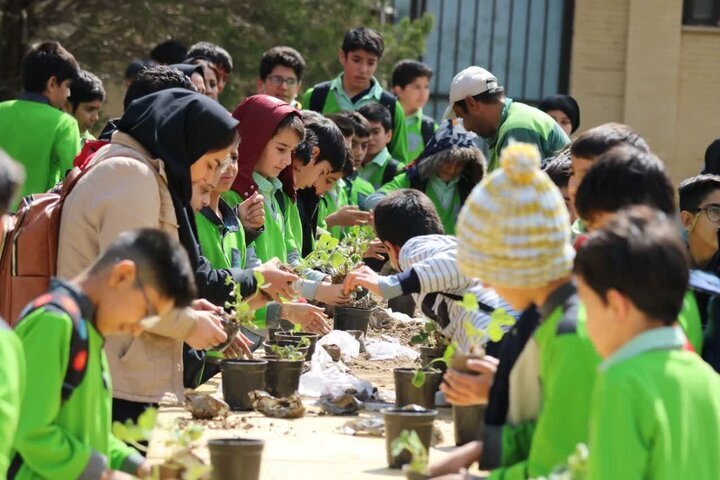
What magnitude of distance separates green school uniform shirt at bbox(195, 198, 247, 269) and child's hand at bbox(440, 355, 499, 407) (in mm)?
2451

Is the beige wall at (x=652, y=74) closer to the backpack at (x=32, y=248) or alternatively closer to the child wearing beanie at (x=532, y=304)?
the backpack at (x=32, y=248)

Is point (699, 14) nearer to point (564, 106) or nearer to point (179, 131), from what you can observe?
point (564, 106)

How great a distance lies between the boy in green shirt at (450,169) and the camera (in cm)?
943

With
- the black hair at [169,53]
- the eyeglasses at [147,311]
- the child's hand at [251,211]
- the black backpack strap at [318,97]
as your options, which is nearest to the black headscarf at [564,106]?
the black backpack strap at [318,97]

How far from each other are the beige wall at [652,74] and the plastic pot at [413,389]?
484 inches

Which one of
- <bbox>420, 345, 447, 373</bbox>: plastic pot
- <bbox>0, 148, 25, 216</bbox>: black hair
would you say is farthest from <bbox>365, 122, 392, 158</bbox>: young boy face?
<bbox>0, 148, 25, 216</bbox>: black hair

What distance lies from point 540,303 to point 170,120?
6.73 feet

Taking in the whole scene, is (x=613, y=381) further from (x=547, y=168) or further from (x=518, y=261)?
(x=547, y=168)

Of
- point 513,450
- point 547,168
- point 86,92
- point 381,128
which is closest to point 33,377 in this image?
point 513,450

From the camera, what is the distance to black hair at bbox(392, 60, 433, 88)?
12.8 meters

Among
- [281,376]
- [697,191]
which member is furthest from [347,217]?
[697,191]

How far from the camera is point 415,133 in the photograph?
13.0 m

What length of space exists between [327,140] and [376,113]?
112 inches

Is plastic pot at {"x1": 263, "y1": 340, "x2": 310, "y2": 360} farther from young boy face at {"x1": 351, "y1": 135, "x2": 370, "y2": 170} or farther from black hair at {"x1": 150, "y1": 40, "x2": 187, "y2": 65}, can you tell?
black hair at {"x1": 150, "y1": 40, "x2": 187, "y2": 65}
